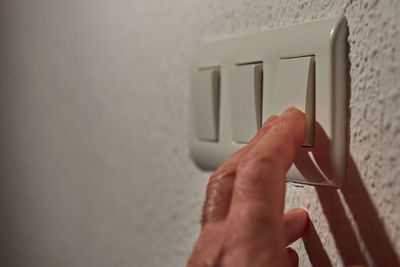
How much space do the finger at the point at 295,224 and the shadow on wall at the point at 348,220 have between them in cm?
1

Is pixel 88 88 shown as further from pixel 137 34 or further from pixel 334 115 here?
pixel 334 115

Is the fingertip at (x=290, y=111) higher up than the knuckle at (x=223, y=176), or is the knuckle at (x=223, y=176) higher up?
the fingertip at (x=290, y=111)

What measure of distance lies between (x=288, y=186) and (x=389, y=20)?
0.15m

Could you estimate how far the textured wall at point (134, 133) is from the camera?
0.26m

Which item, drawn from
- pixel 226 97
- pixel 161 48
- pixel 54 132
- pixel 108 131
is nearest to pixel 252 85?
pixel 226 97

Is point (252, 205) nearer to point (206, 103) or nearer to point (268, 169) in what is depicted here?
point (268, 169)

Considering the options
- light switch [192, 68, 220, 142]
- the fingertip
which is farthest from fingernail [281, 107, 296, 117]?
light switch [192, 68, 220, 142]

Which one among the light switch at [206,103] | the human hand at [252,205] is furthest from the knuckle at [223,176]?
the light switch at [206,103]

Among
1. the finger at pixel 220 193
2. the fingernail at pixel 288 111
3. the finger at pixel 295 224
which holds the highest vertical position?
the fingernail at pixel 288 111

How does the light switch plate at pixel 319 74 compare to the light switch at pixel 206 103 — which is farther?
the light switch at pixel 206 103

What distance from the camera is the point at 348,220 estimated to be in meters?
0.28

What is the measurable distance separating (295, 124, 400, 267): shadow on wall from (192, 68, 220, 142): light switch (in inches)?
4.2

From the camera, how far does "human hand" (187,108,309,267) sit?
0.70 ft

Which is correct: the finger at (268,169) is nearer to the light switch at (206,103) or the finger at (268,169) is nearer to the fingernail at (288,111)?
the fingernail at (288,111)
